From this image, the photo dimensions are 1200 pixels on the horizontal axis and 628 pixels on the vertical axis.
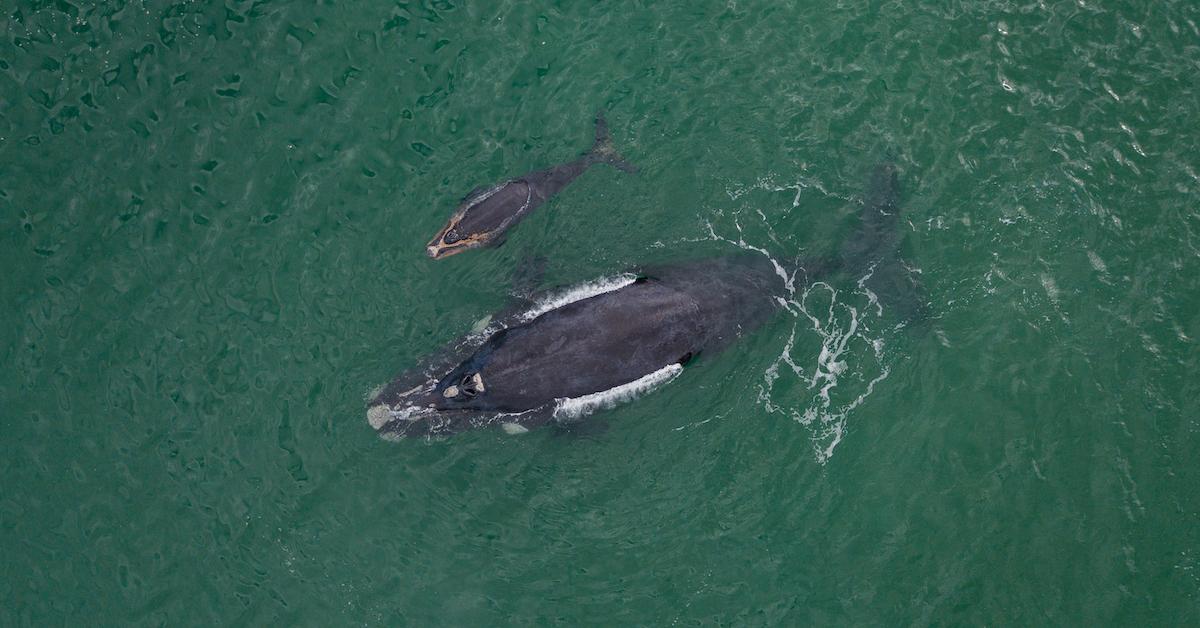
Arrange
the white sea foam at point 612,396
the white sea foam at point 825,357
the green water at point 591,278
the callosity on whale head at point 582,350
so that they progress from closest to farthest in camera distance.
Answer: the callosity on whale head at point 582,350
the green water at point 591,278
the white sea foam at point 612,396
the white sea foam at point 825,357

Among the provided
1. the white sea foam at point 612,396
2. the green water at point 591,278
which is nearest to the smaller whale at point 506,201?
the green water at point 591,278

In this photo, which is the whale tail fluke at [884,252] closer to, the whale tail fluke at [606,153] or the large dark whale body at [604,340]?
the large dark whale body at [604,340]

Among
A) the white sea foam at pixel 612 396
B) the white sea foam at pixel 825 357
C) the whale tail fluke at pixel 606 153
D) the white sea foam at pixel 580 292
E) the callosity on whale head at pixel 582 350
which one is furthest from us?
the whale tail fluke at pixel 606 153

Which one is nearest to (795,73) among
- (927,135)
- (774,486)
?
(927,135)

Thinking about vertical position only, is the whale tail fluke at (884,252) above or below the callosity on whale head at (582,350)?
below

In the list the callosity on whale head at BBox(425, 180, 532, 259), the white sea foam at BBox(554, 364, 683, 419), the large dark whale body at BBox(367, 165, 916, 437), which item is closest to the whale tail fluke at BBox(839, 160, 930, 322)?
the large dark whale body at BBox(367, 165, 916, 437)
